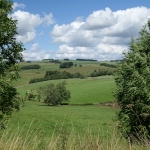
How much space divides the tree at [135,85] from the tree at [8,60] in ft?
28.3

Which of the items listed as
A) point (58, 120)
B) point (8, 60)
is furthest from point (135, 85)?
point (58, 120)

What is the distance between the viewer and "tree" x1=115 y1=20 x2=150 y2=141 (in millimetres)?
17500

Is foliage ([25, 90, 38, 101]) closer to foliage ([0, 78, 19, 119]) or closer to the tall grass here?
foliage ([0, 78, 19, 119])

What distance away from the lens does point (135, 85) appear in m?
18.8

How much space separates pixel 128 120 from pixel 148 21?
32.4ft

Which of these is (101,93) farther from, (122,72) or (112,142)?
(112,142)

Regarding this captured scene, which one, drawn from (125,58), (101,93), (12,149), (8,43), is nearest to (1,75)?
(8,43)

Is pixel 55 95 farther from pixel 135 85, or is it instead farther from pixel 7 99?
pixel 7 99

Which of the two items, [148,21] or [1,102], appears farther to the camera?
[148,21]

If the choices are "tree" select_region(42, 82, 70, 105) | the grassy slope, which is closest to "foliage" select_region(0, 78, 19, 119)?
the grassy slope

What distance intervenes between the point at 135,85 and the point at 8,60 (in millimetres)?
10149

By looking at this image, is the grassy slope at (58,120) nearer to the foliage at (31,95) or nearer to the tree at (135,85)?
the tree at (135,85)

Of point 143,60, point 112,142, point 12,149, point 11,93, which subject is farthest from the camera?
point 143,60

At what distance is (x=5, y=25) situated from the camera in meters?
12.7
